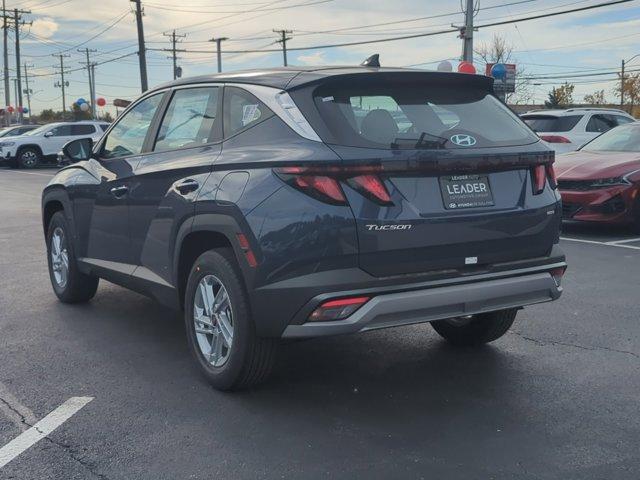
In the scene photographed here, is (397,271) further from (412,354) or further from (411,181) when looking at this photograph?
(412,354)

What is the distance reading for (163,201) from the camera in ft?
15.3

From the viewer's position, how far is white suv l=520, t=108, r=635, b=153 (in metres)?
15.1

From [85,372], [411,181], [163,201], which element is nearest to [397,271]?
[411,181]

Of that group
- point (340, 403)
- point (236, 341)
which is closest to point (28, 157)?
point (236, 341)

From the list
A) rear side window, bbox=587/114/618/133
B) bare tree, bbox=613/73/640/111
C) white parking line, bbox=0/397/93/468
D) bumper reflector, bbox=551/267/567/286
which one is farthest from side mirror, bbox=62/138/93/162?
bare tree, bbox=613/73/640/111

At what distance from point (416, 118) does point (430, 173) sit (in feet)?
1.28

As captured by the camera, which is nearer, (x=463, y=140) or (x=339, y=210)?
(x=339, y=210)

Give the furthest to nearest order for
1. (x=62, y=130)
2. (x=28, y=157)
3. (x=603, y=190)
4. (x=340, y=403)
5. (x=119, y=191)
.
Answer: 1. (x=62, y=130)
2. (x=28, y=157)
3. (x=603, y=190)
4. (x=119, y=191)
5. (x=340, y=403)

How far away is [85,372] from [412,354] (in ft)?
6.68

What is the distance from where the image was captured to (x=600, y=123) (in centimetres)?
1614

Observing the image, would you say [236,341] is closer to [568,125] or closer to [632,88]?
[568,125]

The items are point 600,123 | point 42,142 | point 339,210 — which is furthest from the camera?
Answer: point 42,142

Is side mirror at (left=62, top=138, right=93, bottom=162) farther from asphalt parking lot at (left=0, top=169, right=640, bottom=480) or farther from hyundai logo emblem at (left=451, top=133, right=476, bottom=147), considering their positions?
hyundai logo emblem at (left=451, top=133, right=476, bottom=147)

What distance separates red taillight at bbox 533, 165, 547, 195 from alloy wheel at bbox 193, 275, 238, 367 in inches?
69.8
